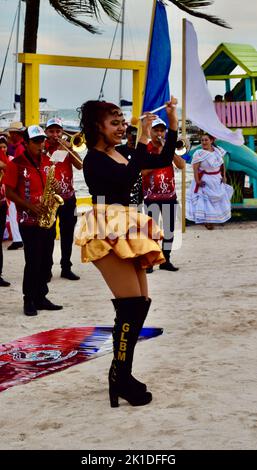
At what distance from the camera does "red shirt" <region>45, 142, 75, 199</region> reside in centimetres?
947

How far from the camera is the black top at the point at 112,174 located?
15.6 ft

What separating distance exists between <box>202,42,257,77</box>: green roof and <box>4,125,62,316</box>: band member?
29.4 ft

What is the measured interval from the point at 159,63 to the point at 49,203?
11.6 ft

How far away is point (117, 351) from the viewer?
4.93 m

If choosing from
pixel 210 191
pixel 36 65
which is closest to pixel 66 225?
pixel 36 65

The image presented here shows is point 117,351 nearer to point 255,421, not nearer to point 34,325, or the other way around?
point 255,421

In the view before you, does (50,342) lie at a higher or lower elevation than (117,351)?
lower

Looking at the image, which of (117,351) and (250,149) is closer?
(117,351)

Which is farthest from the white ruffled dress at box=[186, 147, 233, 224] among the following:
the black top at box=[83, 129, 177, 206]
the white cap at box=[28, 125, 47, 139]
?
the black top at box=[83, 129, 177, 206]

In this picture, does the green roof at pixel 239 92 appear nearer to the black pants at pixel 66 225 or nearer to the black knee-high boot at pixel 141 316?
the black pants at pixel 66 225

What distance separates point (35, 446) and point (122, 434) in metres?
0.46

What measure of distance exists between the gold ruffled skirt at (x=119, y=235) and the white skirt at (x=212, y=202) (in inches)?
375

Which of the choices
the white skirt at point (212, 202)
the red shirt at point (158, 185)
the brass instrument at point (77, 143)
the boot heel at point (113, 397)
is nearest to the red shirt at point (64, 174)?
the brass instrument at point (77, 143)
